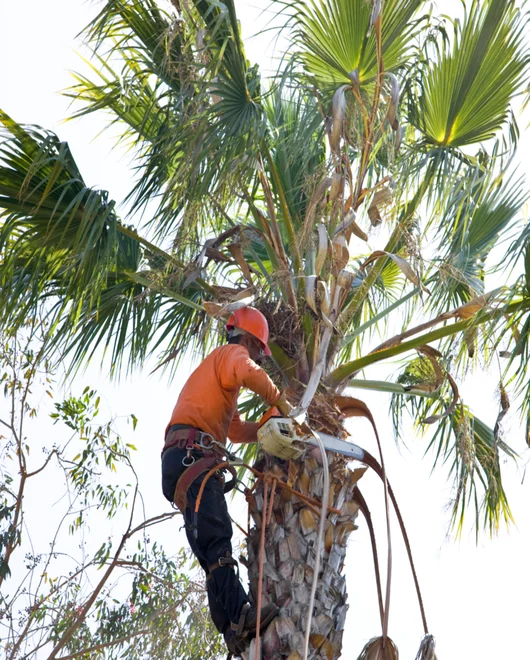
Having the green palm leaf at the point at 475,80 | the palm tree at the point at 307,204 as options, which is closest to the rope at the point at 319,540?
the palm tree at the point at 307,204

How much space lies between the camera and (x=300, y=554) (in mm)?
4816

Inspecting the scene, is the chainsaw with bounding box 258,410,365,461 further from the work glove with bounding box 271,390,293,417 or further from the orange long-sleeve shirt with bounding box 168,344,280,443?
the orange long-sleeve shirt with bounding box 168,344,280,443

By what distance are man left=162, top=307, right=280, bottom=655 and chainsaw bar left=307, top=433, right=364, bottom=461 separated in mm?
414

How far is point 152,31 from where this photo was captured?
6.02 m

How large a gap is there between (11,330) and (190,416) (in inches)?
66.4

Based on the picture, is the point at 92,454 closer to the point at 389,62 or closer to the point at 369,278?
the point at 369,278

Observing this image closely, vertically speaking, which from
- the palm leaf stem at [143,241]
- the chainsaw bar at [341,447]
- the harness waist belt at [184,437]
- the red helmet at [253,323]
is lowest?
the chainsaw bar at [341,447]

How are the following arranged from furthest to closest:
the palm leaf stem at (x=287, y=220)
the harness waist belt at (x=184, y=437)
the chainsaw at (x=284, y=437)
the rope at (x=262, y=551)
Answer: the palm leaf stem at (x=287, y=220)
the harness waist belt at (x=184, y=437)
the chainsaw at (x=284, y=437)
the rope at (x=262, y=551)

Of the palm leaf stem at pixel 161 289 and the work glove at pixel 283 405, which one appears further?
the palm leaf stem at pixel 161 289

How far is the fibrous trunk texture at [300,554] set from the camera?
4629 mm

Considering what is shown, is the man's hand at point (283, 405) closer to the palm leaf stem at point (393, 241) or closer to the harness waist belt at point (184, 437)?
the harness waist belt at point (184, 437)

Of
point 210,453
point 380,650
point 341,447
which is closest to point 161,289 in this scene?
point 210,453

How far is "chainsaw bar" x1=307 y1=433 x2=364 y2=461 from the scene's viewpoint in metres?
5.09

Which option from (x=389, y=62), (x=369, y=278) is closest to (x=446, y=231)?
(x=369, y=278)
